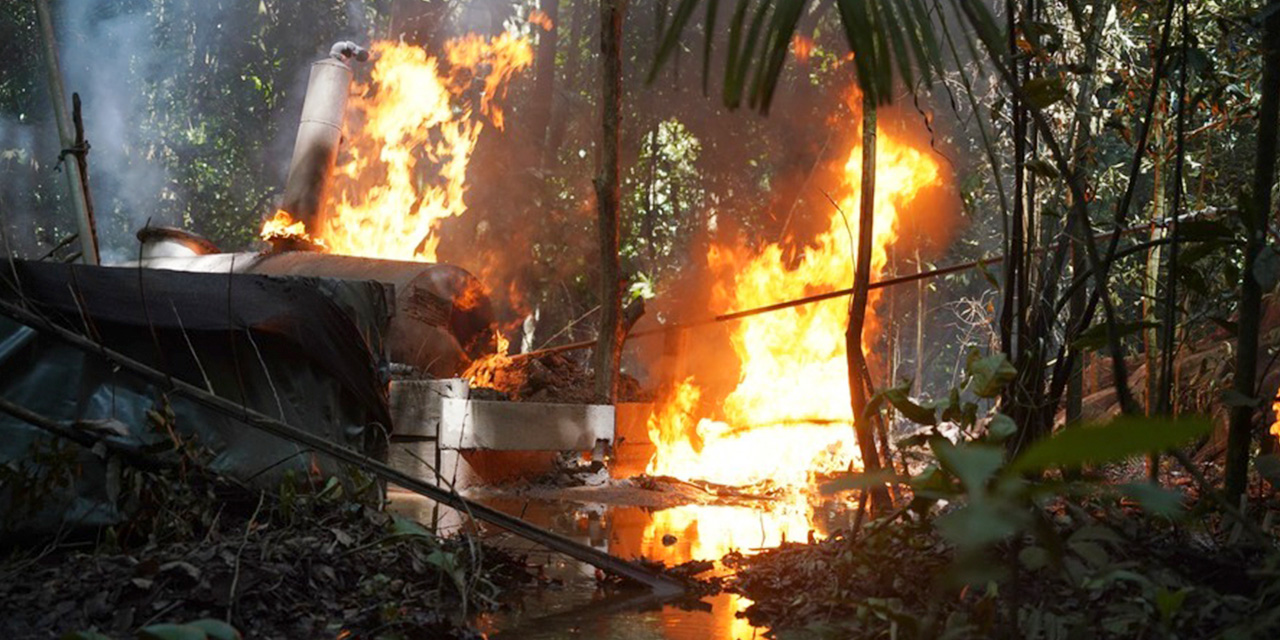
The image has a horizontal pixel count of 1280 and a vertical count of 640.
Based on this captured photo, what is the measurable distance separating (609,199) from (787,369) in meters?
5.55

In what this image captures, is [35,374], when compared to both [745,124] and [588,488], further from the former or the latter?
[745,124]

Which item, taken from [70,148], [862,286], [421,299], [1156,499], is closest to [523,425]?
[421,299]

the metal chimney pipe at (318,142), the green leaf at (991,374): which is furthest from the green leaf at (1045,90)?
the metal chimney pipe at (318,142)

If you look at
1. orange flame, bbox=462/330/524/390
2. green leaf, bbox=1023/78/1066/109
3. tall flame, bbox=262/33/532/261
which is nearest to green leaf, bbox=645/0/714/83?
green leaf, bbox=1023/78/1066/109

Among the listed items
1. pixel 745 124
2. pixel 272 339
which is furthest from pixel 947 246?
pixel 272 339

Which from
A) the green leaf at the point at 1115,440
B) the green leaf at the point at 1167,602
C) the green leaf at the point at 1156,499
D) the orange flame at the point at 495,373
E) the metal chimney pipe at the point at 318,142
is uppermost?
the metal chimney pipe at the point at 318,142

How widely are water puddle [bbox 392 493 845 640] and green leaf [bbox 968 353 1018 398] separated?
44.8 inches

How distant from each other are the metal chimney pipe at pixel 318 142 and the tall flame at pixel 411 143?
47cm

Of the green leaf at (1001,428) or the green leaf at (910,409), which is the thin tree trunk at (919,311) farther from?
the green leaf at (1001,428)

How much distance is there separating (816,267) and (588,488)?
8012 millimetres

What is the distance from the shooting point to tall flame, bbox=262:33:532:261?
16391mm

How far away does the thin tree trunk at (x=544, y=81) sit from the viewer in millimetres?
20995

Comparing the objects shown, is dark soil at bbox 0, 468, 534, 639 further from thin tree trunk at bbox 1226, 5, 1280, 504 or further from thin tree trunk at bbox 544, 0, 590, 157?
thin tree trunk at bbox 544, 0, 590, 157

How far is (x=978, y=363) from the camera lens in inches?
155
